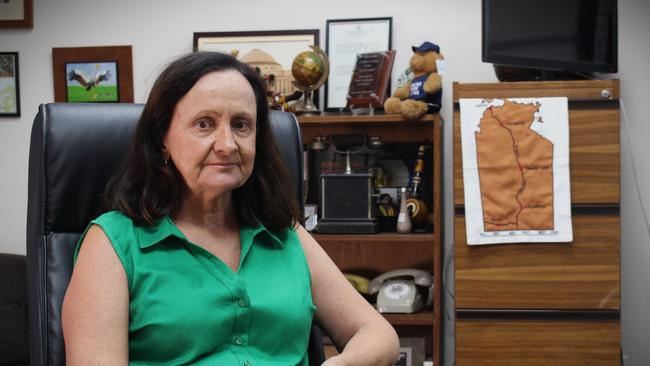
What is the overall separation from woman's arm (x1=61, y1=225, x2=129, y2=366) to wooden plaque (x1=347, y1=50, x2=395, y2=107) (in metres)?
1.93

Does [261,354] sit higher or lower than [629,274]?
higher

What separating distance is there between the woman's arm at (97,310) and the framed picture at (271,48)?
2.10 metres

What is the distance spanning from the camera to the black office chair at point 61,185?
4.82ft

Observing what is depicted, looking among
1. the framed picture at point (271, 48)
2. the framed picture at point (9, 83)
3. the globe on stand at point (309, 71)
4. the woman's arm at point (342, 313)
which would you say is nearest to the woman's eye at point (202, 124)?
the woman's arm at point (342, 313)

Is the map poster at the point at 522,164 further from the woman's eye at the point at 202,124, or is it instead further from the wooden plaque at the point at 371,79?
the woman's eye at the point at 202,124

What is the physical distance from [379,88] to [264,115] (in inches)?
64.7

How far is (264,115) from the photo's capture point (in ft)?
5.26

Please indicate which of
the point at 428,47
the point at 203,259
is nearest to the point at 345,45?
the point at 428,47

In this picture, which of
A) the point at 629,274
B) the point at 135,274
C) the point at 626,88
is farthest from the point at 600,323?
the point at 135,274

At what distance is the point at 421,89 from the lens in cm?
308

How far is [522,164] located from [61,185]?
171cm

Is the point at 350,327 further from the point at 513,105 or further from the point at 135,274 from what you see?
the point at 513,105

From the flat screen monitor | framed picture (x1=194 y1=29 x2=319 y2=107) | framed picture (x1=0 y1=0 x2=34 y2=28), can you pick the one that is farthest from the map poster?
framed picture (x1=0 y1=0 x2=34 y2=28)

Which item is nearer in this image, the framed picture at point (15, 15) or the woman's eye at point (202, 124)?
the woman's eye at point (202, 124)
